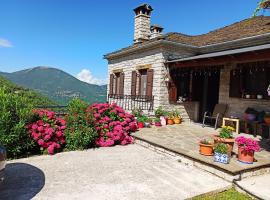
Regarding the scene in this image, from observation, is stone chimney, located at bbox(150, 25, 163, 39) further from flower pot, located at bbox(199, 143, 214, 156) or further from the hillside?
flower pot, located at bbox(199, 143, 214, 156)

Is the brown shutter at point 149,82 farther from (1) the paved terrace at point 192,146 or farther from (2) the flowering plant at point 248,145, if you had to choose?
(2) the flowering plant at point 248,145

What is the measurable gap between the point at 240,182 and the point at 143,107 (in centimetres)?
674

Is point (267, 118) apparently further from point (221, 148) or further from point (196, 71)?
point (196, 71)

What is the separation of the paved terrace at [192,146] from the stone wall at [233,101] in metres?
1.12

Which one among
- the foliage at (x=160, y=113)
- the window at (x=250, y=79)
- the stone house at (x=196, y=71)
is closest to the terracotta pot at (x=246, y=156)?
the stone house at (x=196, y=71)

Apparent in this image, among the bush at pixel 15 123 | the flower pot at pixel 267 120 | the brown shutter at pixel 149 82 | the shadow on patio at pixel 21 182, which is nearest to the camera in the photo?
the shadow on patio at pixel 21 182

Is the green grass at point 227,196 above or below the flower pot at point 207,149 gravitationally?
below

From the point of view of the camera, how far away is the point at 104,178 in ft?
14.0

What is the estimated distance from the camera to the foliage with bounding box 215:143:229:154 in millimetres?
4621

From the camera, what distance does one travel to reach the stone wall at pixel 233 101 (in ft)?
25.8

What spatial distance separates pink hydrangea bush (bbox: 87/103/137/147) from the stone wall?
12.5 ft

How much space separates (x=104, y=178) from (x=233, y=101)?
6.27 meters

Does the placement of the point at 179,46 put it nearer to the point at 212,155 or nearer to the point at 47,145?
the point at 212,155

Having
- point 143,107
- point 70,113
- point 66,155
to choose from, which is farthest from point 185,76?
point 66,155
